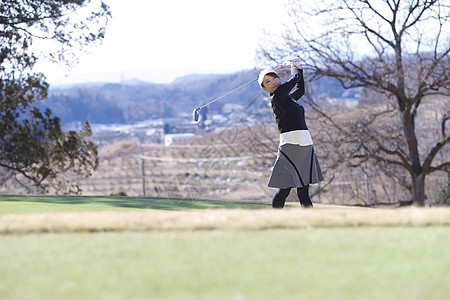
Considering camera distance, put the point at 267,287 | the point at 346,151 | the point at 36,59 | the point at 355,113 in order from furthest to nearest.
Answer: the point at 355,113
the point at 36,59
the point at 346,151
the point at 267,287

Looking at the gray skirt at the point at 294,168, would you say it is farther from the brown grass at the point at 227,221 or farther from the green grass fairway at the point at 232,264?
the green grass fairway at the point at 232,264

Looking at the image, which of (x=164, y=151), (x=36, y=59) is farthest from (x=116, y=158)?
(x=36, y=59)

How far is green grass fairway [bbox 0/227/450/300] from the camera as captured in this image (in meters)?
3.34

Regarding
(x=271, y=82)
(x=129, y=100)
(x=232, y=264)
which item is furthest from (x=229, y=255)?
(x=129, y=100)

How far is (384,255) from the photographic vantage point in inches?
159

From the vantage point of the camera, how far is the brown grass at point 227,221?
5.03 m

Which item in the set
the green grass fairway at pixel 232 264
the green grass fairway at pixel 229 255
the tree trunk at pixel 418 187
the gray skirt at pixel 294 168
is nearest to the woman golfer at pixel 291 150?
the gray skirt at pixel 294 168

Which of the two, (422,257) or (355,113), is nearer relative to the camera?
(422,257)

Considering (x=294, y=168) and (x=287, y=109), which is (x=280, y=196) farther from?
(x=287, y=109)

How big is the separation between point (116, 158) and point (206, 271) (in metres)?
Result: 51.1

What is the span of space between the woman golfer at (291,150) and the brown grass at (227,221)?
225 cm

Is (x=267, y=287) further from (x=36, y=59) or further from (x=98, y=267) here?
(x=36, y=59)

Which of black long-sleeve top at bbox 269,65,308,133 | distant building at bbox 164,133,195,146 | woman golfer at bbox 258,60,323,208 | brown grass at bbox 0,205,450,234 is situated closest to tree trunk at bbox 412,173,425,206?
woman golfer at bbox 258,60,323,208

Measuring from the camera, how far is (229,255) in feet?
13.4
